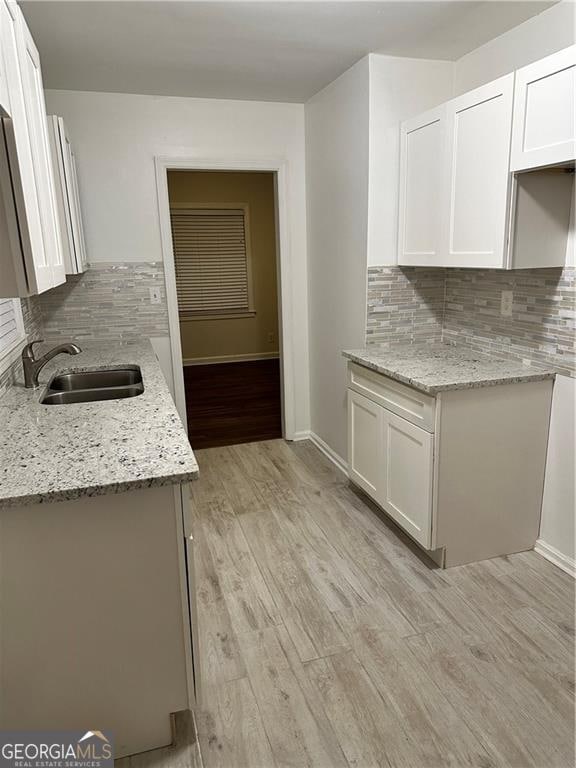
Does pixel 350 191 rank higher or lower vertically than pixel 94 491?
higher

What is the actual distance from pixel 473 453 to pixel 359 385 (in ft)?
2.49

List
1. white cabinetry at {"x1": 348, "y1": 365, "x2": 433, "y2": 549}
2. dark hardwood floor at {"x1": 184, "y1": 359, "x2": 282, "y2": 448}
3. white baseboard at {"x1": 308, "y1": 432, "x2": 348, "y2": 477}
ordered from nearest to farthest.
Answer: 1. white cabinetry at {"x1": 348, "y1": 365, "x2": 433, "y2": 549}
2. white baseboard at {"x1": 308, "y1": 432, "x2": 348, "y2": 477}
3. dark hardwood floor at {"x1": 184, "y1": 359, "x2": 282, "y2": 448}

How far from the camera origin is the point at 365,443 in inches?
111

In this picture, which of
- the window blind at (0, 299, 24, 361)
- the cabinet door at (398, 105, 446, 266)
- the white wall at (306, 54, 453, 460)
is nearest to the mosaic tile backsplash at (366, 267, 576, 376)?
the white wall at (306, 54, 453, 460)

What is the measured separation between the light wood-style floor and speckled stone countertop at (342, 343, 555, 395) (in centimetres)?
86

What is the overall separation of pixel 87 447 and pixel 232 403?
3.61 m

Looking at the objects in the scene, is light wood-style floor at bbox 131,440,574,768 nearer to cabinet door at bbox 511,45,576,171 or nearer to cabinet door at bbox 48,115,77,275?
cabinet door at bbox 48,115,77,275

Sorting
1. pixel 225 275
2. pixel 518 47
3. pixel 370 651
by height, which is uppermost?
pixel 518 47

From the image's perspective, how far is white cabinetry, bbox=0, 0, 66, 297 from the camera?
1.29m

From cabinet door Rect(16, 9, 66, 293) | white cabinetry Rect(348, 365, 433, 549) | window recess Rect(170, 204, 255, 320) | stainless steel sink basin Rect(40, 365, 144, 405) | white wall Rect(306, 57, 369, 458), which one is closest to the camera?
cabinet door Rect(16, 9, 66, 293)

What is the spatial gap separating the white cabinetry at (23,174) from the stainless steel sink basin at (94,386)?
764 millimetres

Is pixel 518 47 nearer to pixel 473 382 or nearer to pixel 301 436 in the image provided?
pixel 473 382

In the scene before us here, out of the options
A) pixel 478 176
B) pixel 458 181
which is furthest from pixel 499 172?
pixel 458 181

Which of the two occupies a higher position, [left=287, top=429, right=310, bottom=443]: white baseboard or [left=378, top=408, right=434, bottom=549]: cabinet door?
[left=378, top=408, right=434, bottom=549]: cabinet door
